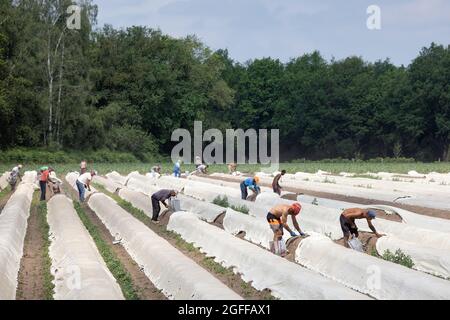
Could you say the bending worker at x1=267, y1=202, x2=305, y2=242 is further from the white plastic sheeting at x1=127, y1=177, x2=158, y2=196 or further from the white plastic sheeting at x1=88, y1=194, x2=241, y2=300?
the white plastic sheeting at x1=127, y1=177, x2=158, y2=196

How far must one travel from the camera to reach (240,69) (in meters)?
114

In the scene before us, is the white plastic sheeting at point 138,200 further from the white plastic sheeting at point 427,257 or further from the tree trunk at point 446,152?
the tree trunk at point 446,152

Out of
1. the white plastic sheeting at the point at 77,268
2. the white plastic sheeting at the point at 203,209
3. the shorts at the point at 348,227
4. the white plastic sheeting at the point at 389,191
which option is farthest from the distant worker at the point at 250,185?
the shorts at the point at 348,227

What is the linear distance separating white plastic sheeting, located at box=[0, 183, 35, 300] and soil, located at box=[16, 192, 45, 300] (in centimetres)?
12

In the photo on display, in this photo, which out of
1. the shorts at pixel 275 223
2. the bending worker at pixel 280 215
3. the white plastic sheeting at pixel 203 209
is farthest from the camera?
the white plastic sheeting at pixel 203 209

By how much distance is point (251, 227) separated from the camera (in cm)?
1725

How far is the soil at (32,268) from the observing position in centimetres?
1149

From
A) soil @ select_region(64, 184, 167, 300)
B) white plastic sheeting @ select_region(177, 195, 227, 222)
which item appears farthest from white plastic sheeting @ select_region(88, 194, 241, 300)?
white plastic sheeting @ select_region(177, 195, 227, 222)

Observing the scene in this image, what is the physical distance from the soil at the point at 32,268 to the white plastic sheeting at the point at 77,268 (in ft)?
0.97

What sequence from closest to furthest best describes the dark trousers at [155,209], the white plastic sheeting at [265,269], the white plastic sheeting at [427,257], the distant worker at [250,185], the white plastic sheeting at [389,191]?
the white plastic sheeting at [265,269] → the white plastic sheeting at [427,257] → the dark trousers at [155,209] → the white plastic sheeting at [389,191] → the distant worker at [250,185]

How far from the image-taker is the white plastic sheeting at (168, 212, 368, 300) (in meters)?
9.95
